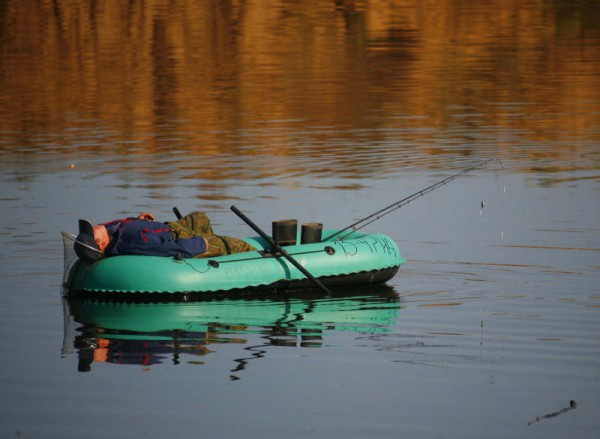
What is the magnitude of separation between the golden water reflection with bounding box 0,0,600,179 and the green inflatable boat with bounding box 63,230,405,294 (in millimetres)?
7378

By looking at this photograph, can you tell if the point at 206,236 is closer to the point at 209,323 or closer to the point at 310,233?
the point at 310,233

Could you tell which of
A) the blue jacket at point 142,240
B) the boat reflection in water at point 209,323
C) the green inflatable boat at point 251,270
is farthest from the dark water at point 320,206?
the blue jacket at point 142,240

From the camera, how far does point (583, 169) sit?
20.0 metres

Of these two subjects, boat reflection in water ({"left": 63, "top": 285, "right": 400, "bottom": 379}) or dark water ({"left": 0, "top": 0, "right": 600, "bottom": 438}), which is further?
boat reflection in water ({"left": 63, "top": 285, "right": 400, "bottom": 379})

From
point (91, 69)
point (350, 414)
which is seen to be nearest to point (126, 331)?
point (350, 414)

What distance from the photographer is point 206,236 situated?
41.2 ft

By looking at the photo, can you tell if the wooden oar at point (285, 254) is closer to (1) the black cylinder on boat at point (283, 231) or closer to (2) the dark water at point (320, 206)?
(2) the dark water at point (320, 206)

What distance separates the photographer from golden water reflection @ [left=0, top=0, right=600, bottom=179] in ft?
75.4

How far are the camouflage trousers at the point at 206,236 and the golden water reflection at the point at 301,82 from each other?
744 centimetres

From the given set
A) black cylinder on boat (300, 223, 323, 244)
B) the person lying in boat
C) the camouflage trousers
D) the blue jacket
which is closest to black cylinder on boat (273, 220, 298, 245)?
black cylinder on boat (300, 223, 323, 244)

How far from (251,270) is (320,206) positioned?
504 cm

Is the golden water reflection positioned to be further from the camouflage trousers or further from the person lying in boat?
the person lying in boat

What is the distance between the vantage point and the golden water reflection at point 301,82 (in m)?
23.0

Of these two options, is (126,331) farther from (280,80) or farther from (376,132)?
(280,80)
